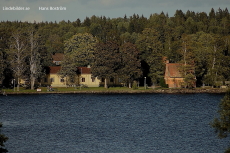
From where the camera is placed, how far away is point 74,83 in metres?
104

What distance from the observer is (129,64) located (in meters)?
102

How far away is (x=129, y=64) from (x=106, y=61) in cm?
489

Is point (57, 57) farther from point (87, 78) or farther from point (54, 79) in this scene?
point (87, 78)

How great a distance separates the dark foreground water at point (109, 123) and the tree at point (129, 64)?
286 inches

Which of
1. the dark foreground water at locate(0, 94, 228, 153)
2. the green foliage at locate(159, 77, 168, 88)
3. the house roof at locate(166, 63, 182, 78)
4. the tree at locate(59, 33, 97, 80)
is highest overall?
the tree at locate(59, 33, 97, 80)

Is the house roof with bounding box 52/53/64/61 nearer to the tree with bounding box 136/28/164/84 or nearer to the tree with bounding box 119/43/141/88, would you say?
the tree with bounding box 136/28/164/84

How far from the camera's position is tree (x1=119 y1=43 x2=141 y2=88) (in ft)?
331

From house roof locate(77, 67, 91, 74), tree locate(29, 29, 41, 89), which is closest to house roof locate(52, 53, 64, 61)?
house roof locate(77, 67, 91, 74)

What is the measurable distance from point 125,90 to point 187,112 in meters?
29.1

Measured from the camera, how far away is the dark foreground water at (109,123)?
44.6m

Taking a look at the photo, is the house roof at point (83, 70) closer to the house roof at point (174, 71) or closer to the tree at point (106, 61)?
the tree at point (106, 61)

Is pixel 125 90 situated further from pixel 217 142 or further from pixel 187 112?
pixel 217 142

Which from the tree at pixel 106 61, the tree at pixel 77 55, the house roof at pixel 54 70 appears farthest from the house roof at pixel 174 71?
the house roof at pixel 54 70

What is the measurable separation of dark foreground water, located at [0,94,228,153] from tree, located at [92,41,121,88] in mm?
7845
